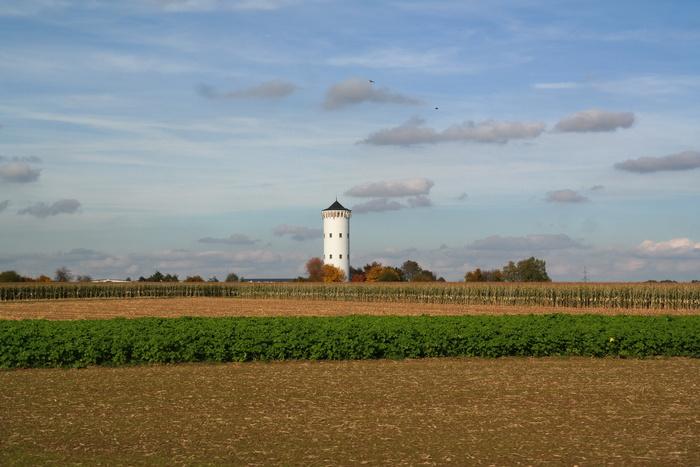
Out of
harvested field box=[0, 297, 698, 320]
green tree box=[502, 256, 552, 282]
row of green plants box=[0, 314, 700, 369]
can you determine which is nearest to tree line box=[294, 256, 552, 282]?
green tree box=[502, 256, 552, 282]

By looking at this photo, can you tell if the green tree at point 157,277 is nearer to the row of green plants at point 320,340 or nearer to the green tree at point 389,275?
the green tree at point 389,275

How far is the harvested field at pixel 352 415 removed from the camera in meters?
11.3

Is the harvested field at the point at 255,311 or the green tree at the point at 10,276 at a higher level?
the green tree at the point at 10,276

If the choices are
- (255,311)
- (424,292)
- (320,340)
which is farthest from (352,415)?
(424,292)

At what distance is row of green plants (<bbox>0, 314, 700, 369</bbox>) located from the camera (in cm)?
2073

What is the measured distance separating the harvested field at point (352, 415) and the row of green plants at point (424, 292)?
4013 centimetres

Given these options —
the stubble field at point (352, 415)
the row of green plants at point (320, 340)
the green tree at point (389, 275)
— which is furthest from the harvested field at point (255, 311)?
the green tree at point (389, 275)

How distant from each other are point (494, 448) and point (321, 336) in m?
10.5

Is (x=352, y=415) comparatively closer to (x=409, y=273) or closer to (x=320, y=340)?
(x=320, y=340)

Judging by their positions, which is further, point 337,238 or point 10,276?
point 337,238

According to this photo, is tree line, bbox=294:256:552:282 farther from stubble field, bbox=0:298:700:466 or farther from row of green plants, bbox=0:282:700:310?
stubble field, bbox=0:298:700:466

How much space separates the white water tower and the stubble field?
85742 millimetres

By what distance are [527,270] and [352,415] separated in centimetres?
10682

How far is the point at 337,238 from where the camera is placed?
351 feet
